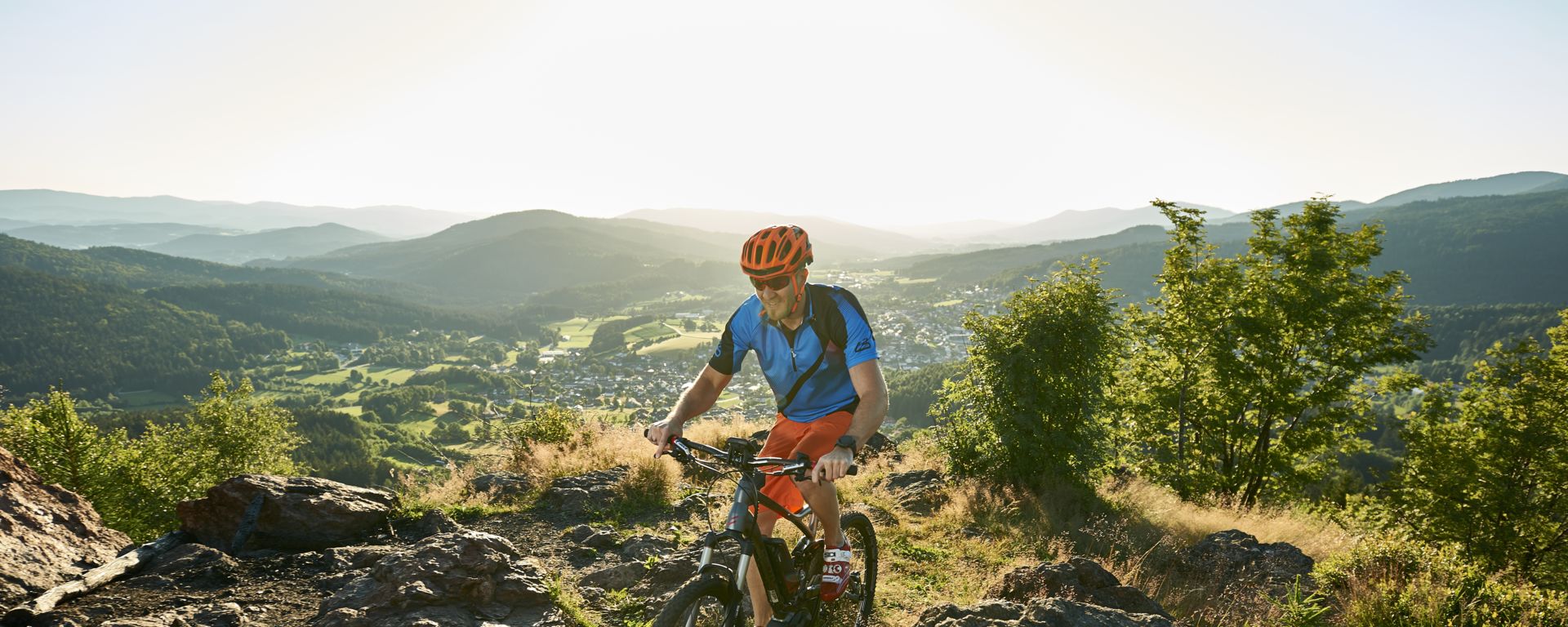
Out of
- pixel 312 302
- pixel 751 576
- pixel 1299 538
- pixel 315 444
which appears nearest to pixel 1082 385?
pixel 1299 538

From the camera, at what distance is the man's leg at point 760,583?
3.67m

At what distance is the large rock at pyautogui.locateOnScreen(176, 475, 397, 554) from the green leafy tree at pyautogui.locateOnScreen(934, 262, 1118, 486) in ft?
27.9

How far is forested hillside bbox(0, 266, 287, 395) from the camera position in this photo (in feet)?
389

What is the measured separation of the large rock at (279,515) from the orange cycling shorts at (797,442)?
5.26m

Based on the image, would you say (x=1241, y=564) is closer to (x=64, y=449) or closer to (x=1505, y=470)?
(x=1505, y=470)

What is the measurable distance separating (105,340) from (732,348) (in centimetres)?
19275

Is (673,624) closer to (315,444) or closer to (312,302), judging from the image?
(315,444)

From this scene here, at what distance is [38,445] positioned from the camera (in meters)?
17.2

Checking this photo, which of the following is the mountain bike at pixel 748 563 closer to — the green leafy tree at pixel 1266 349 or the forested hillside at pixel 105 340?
the green leafy tree at pixel 1266 349

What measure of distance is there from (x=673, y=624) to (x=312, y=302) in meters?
231

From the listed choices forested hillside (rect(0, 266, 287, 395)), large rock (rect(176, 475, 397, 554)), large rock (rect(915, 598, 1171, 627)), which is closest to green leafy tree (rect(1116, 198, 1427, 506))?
large rock (rect(915, 598, 1171, 627))

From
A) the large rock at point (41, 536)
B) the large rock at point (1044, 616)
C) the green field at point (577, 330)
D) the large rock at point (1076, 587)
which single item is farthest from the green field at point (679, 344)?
the large rock at point (1044, 616)

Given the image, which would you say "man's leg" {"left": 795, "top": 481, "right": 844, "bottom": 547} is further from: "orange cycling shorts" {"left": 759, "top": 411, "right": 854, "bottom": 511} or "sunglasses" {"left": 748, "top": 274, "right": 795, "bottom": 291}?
"sunglasses" {"left": 748, "top": 274, "right": 795, "bottom": 291}

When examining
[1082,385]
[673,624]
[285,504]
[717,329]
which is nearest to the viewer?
[673,624]
